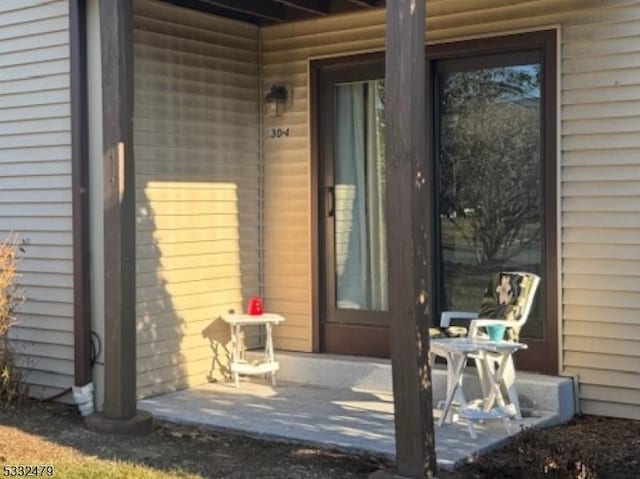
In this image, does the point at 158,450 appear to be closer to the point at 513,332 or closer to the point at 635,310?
the point at 513,332

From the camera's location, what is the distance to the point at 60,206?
5.48 meters

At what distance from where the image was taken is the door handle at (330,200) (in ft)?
19.8

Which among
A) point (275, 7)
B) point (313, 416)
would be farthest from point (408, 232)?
point (275, 7)

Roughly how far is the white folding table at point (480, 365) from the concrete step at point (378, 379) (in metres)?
0.33

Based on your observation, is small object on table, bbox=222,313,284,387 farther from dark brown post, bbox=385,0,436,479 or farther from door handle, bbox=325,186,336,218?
dark brown post, bbox=385,0,436,479

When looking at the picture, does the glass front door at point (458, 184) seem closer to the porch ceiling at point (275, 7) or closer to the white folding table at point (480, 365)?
the porch ceiling at point (275, 7)

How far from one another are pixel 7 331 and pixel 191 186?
147 cm

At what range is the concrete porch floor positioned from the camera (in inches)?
171

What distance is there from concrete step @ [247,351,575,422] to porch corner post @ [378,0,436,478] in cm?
142

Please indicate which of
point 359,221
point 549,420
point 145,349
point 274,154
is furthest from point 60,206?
point 549,420

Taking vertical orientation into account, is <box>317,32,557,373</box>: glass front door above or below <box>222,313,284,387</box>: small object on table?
above

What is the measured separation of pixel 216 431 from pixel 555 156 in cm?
245

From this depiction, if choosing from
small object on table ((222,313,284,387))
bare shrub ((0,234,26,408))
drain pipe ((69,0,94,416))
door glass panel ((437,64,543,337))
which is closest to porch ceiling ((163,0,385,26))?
drain pipe ((69,0,94,416))

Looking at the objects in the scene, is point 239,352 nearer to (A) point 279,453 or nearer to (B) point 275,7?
(A) point 279,453
